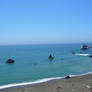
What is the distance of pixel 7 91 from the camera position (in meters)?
11.0

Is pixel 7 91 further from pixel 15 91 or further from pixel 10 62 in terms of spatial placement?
pixel 10 62

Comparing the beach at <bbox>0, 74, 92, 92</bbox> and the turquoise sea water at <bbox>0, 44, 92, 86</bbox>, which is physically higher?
the beach at <bbox>0, 74, 92, 92</bbox>

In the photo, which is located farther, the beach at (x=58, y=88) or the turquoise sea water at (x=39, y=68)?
the turquoise sea water at (x=39, y=68)

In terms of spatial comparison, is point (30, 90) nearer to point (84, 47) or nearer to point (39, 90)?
point (39, 90)

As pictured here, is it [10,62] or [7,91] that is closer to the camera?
[7,91]

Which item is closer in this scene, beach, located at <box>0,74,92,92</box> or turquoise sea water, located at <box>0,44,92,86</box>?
beach, located at <box>0,74,92,92</box>

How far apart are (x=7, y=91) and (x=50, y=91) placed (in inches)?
147

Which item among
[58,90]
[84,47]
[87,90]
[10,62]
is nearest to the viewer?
[87,90]

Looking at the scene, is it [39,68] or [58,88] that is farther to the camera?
[39,68]

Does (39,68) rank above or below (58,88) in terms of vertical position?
below

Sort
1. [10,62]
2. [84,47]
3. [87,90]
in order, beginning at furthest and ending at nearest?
[84,47] → [10,62] → [87,90]

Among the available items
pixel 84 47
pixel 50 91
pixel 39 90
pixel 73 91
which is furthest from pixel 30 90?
pixel 84 47

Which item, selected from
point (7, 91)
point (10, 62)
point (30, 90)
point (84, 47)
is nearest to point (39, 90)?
point (30, 90)

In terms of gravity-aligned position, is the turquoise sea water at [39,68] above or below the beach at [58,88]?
below
